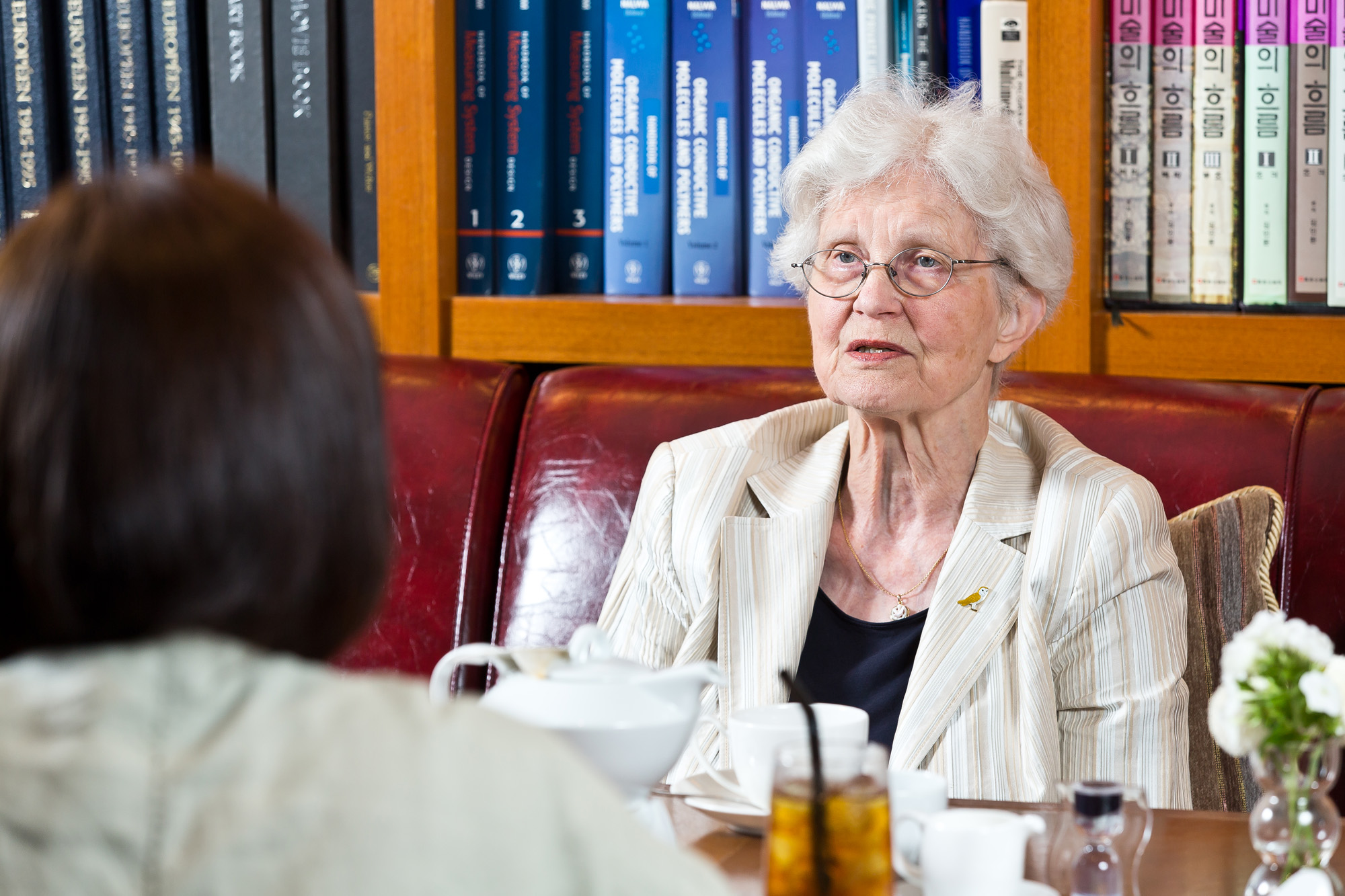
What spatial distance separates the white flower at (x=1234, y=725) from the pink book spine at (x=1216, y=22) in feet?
3.91

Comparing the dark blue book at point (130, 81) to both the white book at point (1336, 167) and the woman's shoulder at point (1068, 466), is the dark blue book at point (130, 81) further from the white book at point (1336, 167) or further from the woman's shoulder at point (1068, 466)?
the white book at point (1336, 167)

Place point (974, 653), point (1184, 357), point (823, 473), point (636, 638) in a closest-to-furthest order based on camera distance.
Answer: point (974, 653) < point (636, 638) < point (823, 473) < point (1184, 357)

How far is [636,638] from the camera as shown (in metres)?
1.60

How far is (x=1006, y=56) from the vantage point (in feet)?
6.06

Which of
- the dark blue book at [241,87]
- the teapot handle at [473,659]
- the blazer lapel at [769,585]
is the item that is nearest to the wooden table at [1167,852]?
the teapot handle at [473,659]

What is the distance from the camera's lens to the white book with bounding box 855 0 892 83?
1.91 m

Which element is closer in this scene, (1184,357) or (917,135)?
(917,135)

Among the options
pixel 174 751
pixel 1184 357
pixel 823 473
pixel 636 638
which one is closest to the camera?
pixel 174 751

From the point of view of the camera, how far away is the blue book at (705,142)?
195 cm

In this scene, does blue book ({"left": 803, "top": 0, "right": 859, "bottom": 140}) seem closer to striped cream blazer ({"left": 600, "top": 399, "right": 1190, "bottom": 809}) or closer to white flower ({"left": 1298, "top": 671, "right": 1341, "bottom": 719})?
striped cream blazer ({"left": 600, "top": 399, "right": 1190, "bottom": 809})

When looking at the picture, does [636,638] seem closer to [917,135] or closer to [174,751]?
[917,135]

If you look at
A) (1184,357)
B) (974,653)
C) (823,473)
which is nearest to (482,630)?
(823,473)

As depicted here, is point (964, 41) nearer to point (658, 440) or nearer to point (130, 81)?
point (658, 440)

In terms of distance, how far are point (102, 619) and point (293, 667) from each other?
0.25 ft
